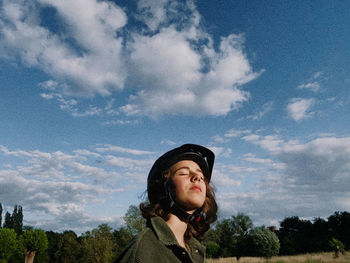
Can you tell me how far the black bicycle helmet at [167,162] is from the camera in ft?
11.1

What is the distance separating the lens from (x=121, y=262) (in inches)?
85.7

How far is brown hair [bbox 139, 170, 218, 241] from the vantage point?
10.4 feet

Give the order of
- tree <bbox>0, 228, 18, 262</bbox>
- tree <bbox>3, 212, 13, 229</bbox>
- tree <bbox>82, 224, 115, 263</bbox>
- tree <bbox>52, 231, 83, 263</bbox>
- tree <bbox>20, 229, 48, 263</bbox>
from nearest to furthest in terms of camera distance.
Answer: tree <bbox>82, 224, 115, 263</bbox> → tree <bbox>0, 228, 18, 262</bbox> → tree <bbox>20, 229, 48, 263</bbox> → tree <bbox>52, 231, 83, 263</bbox> → tree <bbox>3, 212, 13, 229</bbox>

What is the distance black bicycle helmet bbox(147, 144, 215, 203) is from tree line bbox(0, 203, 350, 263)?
20381 millimetres

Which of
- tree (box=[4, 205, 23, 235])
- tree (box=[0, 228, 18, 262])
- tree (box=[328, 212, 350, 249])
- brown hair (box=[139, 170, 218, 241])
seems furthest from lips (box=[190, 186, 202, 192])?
tree (box=[4, 205, 23, 235])

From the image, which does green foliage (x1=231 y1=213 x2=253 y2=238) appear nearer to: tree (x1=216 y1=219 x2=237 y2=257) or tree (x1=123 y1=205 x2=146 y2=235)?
tree (x1=216 y1=219 x2=237 y2=257)

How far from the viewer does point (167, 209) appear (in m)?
3.21

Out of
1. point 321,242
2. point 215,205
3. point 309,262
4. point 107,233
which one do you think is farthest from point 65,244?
point 215,205

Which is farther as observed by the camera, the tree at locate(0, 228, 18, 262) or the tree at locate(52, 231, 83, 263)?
the tree at locate(52, 231, 83, 263)

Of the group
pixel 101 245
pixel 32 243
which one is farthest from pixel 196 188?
pixel 32 243

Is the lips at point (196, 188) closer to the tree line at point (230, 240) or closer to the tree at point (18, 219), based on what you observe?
the tree line at point (230, 240)

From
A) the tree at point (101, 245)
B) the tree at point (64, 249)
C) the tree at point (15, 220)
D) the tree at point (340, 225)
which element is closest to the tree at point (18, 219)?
the tree at point (15, 220)

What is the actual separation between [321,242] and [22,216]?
94.8 m

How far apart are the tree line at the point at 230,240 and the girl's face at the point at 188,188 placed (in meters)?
20.6
